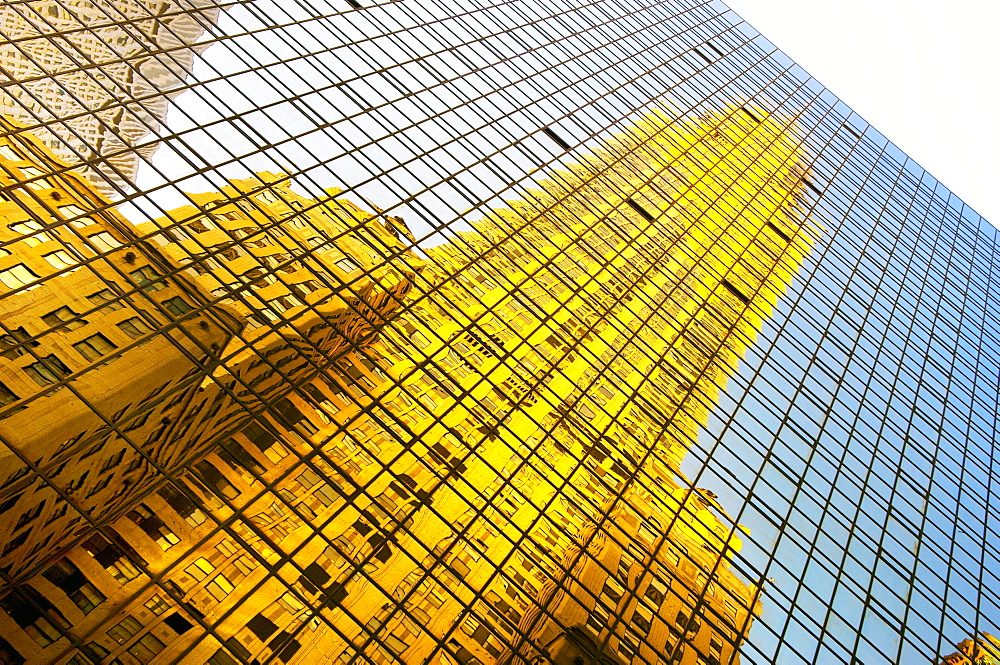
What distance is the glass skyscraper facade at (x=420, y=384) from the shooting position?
56.0 feet

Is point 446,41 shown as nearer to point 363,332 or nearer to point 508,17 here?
point 508,17

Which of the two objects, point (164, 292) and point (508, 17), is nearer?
point (164, 292)

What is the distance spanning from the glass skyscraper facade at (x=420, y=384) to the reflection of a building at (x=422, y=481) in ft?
0.33

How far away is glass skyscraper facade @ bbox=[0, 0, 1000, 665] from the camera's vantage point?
56.0ft

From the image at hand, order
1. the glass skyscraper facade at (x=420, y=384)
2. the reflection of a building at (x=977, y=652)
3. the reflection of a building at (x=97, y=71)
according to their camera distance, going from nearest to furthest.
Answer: the glass skyscraper facade at (x=420, y=384) → the reflection of a building at (x=97, y=71) → the reflection of a building at (x=977, y=652)

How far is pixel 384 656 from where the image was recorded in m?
17.4

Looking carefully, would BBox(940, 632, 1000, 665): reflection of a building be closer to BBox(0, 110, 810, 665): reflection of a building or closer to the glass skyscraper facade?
the glass skyscraper facade

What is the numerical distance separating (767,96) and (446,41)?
32662 millimetres

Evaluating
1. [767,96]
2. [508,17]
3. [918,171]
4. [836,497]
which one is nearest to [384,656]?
[836,497]

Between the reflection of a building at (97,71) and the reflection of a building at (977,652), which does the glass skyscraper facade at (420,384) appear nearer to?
the reflection of a building at (97,71)

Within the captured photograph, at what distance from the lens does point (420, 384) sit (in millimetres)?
23797

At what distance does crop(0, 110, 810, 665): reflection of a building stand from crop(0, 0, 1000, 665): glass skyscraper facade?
102 mm

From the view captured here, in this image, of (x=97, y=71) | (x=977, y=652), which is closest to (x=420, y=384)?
(x=97, y=71)

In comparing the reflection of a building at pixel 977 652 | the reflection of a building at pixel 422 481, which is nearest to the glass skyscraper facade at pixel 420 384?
the reflection of a building at pixel 422 481
